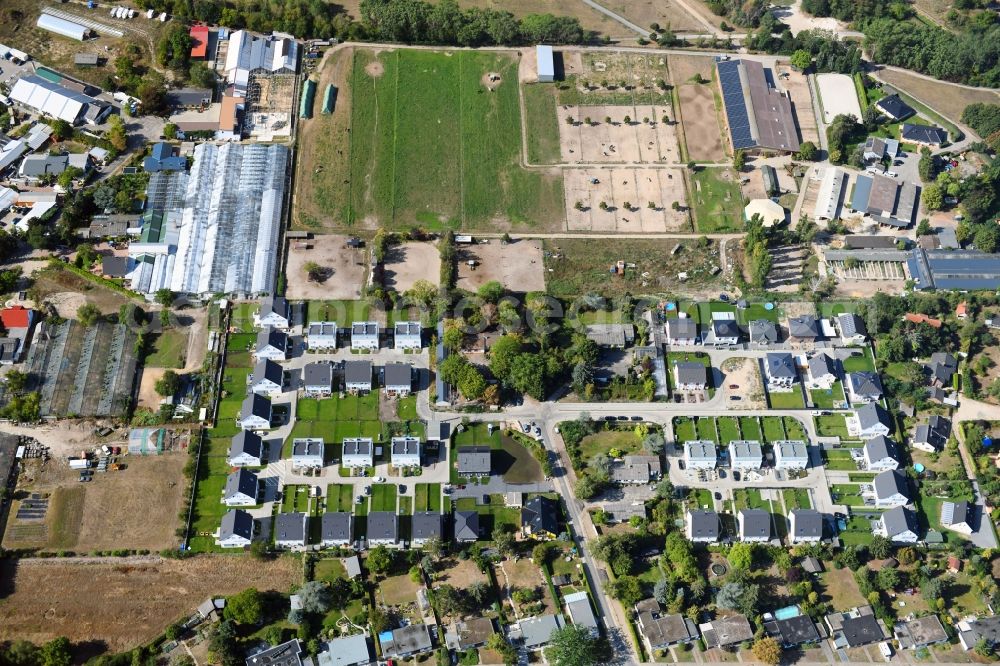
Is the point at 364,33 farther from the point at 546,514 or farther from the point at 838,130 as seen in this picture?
the point at 546,514

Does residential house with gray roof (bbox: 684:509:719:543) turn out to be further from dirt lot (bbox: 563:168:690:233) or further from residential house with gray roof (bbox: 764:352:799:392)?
dirt lot (bbox: 563:168:690:233)

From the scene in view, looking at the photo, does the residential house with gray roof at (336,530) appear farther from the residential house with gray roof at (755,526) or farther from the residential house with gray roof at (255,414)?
the residential house with gray roof at (755,526)

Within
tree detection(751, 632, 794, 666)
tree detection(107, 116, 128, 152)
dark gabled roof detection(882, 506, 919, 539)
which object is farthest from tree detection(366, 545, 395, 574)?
tree detection(107, 116, 128, 152)

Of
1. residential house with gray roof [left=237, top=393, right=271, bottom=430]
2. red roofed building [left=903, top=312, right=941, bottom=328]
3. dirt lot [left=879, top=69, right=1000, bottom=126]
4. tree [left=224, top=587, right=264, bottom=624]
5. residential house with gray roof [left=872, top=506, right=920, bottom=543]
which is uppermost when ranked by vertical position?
dirt lot [left=879, top=69, right=1000, bottom=126]

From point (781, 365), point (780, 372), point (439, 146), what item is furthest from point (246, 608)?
point (439, 146)

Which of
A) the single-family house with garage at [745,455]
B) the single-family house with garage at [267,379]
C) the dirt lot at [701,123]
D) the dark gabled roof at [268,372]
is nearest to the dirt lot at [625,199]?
the dirt lot at [701,123]

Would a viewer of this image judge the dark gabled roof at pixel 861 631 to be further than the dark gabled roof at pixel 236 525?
No

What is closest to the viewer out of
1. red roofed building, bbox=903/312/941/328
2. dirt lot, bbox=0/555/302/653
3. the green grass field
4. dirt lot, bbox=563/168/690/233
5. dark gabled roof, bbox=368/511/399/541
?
dirt lot, bbox=0/555/302/653

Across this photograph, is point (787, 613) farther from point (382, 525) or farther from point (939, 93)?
point (939, 93)
